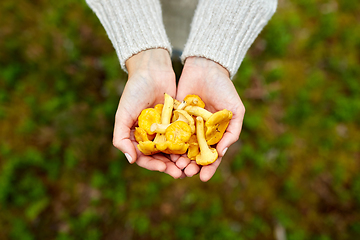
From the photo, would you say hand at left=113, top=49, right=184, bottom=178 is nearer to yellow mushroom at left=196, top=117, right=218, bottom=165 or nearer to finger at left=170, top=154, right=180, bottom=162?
finger at left=170, top=154, right=180, bottom=162

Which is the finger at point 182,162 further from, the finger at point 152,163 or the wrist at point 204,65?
the wrist at point 204,65

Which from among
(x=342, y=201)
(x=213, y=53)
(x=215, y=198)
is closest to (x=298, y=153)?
(x=342, y=201)

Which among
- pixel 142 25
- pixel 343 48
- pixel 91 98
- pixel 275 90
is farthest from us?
pixel 343 48

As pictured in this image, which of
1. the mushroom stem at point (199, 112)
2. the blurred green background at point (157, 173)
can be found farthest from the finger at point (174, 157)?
the blurred green background at point (157, 173)

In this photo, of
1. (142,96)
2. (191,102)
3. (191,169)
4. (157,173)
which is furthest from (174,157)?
(157,173)

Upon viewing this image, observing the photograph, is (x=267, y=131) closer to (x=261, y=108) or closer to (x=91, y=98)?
(x=261, y=108)
